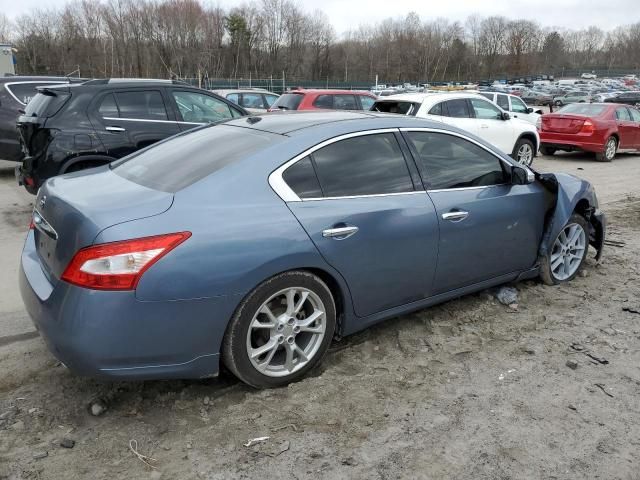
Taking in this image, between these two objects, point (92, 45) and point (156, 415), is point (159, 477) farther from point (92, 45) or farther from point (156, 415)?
point (92, 45)

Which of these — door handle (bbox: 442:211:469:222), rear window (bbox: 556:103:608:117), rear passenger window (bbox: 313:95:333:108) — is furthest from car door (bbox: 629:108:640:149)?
door handle (bbox: 442:211:469:222)

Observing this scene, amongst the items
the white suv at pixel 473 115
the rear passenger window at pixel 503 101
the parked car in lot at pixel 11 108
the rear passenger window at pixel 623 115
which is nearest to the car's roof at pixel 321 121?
the white suv at pixel 473 115

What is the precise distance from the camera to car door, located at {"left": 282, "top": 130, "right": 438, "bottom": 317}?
10.2ft

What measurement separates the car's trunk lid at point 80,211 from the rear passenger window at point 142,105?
4.12 meters

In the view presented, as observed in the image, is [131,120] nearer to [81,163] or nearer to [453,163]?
[81,163]

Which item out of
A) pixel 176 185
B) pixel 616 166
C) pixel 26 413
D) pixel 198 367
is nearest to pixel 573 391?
pixel 198 367

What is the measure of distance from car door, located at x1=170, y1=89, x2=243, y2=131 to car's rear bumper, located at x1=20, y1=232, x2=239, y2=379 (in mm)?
5141

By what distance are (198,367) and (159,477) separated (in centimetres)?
56

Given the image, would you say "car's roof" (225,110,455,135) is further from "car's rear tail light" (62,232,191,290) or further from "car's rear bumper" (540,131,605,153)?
"car's rear bumper" (540,131,605,153)

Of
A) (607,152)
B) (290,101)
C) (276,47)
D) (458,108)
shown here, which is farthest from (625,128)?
(276,47)

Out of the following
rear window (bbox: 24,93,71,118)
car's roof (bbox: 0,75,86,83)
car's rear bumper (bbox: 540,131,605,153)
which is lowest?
car's rear bumper (bbox: 540,131,605,153)

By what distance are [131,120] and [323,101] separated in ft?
20.4

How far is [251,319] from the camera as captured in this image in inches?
113

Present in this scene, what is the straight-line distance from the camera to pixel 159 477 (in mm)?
2447
